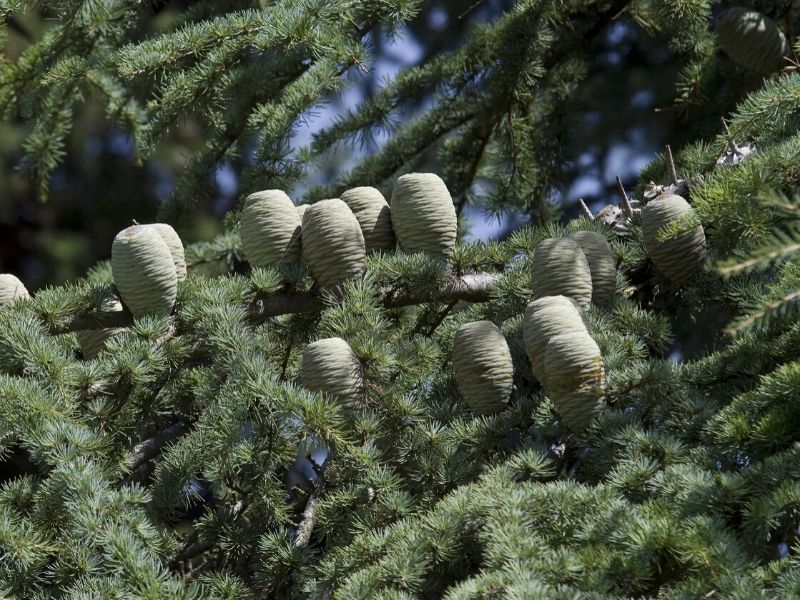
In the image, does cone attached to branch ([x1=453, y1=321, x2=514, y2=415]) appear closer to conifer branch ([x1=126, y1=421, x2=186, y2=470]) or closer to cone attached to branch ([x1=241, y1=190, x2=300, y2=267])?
cone attached to branch ([x1=241, y1=190, x2=300, y2=267])

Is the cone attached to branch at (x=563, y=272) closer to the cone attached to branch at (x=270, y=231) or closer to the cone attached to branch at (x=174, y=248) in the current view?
the cone attached to branch at (x=270, y=231)

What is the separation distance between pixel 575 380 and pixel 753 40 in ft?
5.83

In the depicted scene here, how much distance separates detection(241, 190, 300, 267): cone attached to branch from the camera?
7.36 ft

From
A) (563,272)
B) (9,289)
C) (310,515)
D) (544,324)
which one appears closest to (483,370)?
(544,324)

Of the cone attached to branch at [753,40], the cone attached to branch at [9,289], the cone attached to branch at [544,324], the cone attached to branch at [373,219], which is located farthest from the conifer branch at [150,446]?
the cone attached to branch at [753,40]

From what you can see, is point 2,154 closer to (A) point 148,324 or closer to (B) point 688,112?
(B) point 688,112

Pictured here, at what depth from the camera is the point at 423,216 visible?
7.44ft

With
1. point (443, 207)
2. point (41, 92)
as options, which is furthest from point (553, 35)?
point (41, 92)

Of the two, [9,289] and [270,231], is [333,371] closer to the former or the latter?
[270,231]

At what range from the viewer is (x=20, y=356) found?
193 cm

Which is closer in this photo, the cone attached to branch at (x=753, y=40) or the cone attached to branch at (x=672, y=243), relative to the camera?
the cone attached to branch at (x=672, y=243)

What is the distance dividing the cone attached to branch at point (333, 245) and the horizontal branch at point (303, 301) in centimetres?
6

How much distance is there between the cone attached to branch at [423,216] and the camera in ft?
7.45

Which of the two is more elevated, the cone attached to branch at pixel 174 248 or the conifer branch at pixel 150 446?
the cone attached to branch at pixel 174 248
